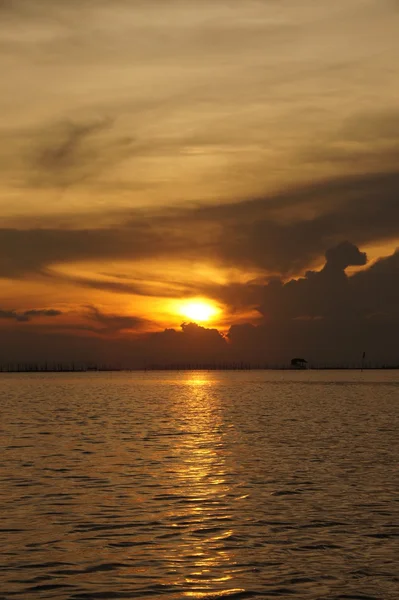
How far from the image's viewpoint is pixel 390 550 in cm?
3028

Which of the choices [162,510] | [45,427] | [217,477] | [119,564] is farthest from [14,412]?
[119,564]

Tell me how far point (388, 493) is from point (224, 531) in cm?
1227

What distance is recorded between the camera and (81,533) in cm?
3353

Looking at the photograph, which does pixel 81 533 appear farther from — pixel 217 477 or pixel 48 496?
pixel 217 477

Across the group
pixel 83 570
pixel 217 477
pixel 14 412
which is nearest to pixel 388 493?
pixel 217 477

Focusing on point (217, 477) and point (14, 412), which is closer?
point (217, 477)

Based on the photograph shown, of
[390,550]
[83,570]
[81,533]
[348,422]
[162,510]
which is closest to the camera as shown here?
[83,570]

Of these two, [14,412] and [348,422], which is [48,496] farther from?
[14,412]

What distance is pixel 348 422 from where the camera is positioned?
97.6 meters

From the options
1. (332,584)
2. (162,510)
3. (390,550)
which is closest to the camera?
(332,584)

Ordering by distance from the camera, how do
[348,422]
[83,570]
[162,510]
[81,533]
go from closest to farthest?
[83,570]
[81,533]
[162,510]
[348,422]

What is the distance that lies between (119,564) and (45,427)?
6394cm

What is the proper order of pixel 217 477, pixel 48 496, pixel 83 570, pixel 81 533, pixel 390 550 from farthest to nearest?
pixel 217 477 → pixel 48 496 → pixel 81 533 → pixel 390 550 → pixel 83 570

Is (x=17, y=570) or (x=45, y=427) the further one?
(x=45, y=427)
